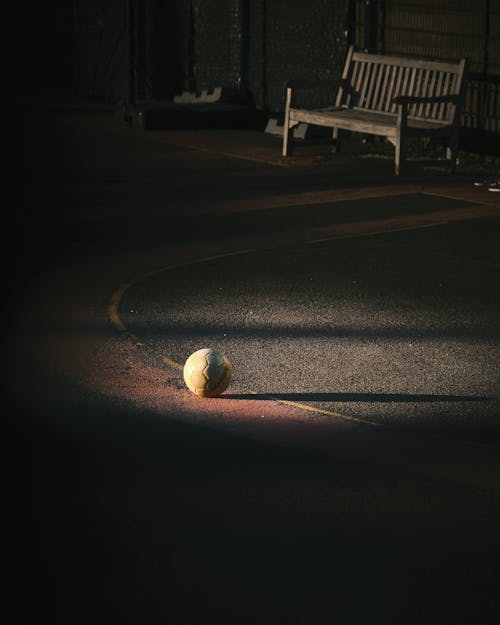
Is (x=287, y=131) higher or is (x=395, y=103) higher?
(x=395, y=103)

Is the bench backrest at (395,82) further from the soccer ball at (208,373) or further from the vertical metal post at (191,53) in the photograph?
the soccer ball at (208,373)

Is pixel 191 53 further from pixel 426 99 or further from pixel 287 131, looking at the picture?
pixel 426 99

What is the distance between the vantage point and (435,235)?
40.8 feet

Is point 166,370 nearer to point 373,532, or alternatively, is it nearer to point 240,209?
point 373,532

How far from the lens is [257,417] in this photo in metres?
7.07

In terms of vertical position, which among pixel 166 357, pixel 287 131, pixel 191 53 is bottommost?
pixel 287 131

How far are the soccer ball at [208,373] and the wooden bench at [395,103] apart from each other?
8.66m

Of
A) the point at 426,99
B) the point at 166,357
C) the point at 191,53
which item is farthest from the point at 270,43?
the point at 166,357

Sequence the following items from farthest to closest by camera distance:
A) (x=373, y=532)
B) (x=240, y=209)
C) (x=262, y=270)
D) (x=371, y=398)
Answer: (x=240, y=209)
(x=262, y=270)
(x=371, y=398)
(x=373, y=532)

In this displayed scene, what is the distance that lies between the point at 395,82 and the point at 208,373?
431 inches

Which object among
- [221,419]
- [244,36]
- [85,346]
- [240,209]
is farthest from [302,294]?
[244,36]

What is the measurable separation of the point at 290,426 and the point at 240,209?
281 inches

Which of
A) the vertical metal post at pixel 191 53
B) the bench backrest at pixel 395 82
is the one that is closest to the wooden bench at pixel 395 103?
the bench backrest at pixel 395 82

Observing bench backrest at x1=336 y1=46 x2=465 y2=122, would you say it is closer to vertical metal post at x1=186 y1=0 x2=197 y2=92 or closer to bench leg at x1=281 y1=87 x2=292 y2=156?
bench leg at x1=281 y1=87 x2=292 y2=156
